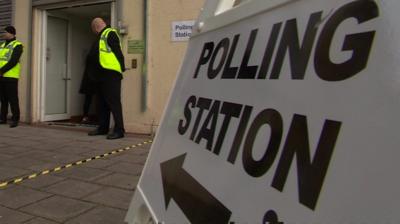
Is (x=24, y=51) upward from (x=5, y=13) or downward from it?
downward

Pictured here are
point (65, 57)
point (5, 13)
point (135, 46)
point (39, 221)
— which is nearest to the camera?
point (39, 221)

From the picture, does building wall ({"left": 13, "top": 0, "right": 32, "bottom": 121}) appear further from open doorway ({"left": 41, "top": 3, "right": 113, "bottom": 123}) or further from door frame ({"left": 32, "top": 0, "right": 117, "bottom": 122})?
open doorway ({"left": 41, "top": 3, "right": 113, "bottom": 123})

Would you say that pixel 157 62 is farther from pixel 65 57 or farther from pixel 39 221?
pixel 39 221

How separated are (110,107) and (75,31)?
3536mm

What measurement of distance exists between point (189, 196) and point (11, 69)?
7.69m

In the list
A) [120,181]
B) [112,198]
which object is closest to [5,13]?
[120,181]

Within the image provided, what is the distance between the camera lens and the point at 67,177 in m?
4.46

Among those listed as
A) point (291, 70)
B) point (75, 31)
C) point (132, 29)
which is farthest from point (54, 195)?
point (75, 31)

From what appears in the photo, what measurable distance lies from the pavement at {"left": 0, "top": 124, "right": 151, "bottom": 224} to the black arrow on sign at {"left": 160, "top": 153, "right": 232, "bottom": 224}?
5.83 ft

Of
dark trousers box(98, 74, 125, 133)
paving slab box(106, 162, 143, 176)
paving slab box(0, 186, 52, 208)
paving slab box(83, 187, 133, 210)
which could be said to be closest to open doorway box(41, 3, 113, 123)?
dark trousers box(98, 74, 125, 133)

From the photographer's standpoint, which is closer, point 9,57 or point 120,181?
point 120,181

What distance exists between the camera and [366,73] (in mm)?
806

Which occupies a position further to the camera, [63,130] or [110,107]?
[63,130]

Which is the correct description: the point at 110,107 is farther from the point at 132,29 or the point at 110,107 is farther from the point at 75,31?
the point at 75,31
